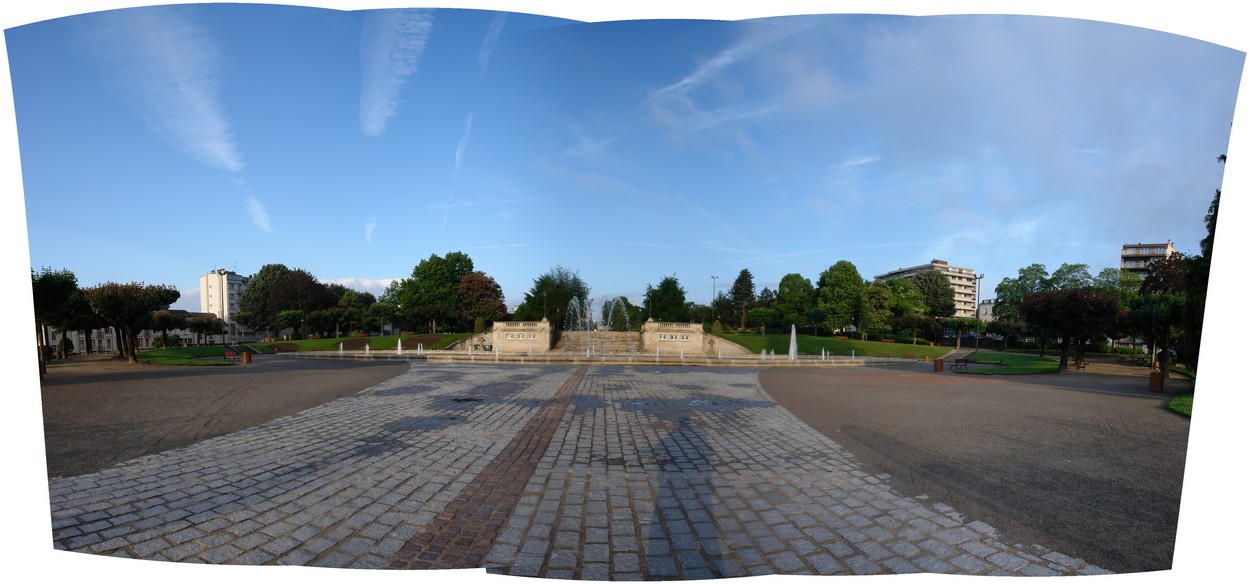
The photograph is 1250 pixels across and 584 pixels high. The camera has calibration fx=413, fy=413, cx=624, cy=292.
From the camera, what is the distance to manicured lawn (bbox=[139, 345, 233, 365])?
4.61 m

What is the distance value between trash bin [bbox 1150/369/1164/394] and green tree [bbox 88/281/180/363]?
345 inches

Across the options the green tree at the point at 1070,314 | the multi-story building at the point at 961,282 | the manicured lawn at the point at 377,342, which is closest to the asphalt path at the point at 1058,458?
the green tree at the point at 1070,314

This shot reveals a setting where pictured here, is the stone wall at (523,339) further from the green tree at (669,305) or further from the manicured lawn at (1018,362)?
the green tree at (669,305)

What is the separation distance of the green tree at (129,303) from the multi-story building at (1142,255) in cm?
768

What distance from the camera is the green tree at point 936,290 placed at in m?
4.30

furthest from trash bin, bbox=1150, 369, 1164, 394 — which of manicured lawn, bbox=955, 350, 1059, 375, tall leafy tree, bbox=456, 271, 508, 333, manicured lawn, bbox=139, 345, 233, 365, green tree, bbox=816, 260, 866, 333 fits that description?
manicured lawn, bbox=139, 345, 233, 365

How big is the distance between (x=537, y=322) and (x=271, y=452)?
10.9 m

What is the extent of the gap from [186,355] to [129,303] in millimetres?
A: 964

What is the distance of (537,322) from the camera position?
14.9 m

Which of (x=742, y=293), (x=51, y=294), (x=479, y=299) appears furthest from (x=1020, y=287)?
(x=742, y=293)

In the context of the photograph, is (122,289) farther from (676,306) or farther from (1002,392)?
(676,306)

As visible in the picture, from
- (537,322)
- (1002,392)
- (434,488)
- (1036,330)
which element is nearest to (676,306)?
(537,322)

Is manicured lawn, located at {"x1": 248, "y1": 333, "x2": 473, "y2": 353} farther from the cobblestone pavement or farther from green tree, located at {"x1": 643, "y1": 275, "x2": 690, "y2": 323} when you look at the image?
green tree, located at {"x1": 643, "y1": 275, "x2": 690, "y2": 323}

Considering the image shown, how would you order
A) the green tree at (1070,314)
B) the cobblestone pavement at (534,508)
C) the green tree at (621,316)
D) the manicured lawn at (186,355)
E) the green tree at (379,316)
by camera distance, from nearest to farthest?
the cobblestone pavement at (534,508), the green tree at (1070,314), the manicured lawn at (186,355), the green tree at (379,316), the green tree at (621,316)
